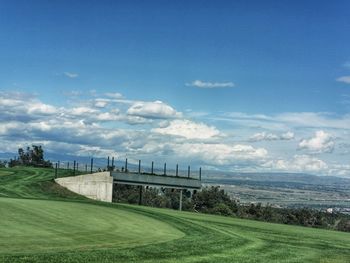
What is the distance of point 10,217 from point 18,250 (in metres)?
5.50

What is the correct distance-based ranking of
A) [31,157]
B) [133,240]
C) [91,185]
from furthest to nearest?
[31,157], [91,185], [133,240]

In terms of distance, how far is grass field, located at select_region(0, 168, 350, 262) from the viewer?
16.7 meters

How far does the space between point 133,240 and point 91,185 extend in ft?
104

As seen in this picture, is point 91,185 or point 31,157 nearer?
point 91,185

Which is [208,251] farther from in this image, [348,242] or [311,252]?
[348,242]

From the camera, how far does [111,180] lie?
52.0 meters

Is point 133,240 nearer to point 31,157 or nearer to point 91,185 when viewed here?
point 91,185

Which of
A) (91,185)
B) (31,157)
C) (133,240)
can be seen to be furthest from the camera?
(31,157)

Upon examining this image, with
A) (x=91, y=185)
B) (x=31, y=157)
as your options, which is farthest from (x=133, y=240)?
(x=31, y=157)

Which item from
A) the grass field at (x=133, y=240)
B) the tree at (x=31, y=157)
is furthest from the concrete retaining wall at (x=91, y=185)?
the tree at (x=31, y=157)

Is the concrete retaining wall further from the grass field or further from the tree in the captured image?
the tree

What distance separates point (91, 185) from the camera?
51.2m

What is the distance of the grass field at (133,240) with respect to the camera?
1666cm

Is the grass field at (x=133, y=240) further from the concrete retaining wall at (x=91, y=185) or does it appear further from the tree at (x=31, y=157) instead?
the tree at (x=31, y=157)
